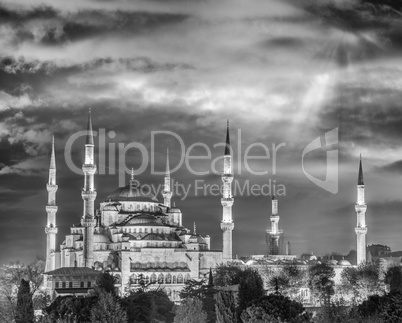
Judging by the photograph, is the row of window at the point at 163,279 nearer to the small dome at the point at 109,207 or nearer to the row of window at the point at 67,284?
the row of window at the point at 67,284

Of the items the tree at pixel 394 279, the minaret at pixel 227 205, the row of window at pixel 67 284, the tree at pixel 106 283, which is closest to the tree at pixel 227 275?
the minaret at pixel 227 205

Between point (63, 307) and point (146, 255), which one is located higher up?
point (146, 255)

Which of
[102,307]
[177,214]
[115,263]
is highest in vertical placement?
[177,214]

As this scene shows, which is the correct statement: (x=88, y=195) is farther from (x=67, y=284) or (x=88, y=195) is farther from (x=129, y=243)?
(x=67, y=284)

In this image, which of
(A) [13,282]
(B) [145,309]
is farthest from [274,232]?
(B) [145,309]

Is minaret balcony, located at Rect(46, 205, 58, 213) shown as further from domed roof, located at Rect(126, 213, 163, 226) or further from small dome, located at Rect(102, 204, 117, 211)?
domed roof, located at Rect(126, 213, 163, 226)

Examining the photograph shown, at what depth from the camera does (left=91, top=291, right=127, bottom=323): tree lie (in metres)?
39.5

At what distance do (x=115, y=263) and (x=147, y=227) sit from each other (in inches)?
155

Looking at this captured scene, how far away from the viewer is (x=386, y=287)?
2670 inches

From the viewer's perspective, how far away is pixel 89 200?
64375 millimetres

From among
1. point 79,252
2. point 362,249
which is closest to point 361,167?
point 362,249

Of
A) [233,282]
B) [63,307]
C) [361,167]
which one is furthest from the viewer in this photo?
[361,167]

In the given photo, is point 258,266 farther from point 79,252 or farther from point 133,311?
point 133,311

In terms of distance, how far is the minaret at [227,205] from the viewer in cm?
6900
